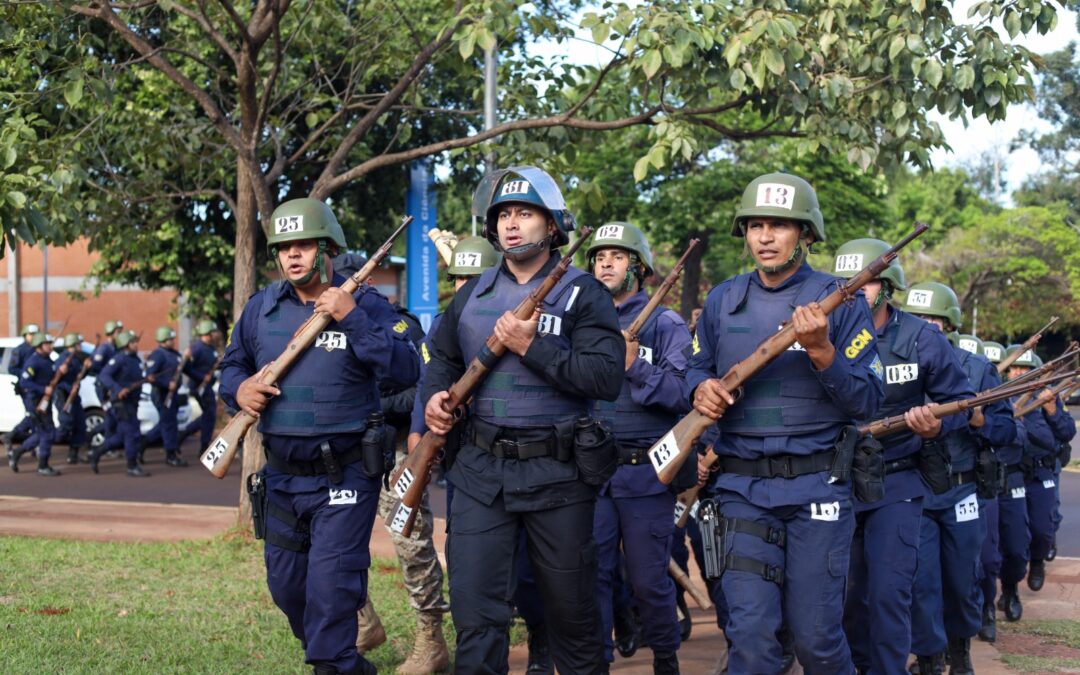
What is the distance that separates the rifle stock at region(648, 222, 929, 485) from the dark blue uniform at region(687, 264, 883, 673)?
0.11 metres

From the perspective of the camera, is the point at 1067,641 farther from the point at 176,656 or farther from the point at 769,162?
the point at 769,162

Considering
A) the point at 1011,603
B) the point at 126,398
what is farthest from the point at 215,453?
the point at 126,398

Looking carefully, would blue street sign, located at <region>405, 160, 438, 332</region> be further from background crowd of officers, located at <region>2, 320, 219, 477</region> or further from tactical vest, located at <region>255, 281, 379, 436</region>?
tactical vest, located at <region>255, 281, 379, 436</region>

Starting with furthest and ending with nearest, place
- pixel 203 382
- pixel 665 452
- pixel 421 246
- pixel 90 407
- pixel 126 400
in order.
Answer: pixel 90 407
pixel 203 382
pixel 126 400
pixel 421 246
pixel 665 452

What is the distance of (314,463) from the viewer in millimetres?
5559

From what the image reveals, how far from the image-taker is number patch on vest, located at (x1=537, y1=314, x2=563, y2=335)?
16.1 ft

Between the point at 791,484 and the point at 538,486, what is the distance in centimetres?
97

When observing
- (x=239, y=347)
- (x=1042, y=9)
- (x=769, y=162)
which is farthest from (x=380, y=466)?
(x=769, y=162)

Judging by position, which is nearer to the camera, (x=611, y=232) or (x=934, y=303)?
(x=611, y=232)

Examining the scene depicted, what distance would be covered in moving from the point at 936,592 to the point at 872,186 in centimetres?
2384

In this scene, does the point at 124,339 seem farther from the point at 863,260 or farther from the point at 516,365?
the point at 516,365

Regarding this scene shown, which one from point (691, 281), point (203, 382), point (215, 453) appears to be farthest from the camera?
point (691, 281)

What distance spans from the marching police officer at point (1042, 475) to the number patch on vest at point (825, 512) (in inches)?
195

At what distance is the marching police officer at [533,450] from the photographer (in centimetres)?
476
